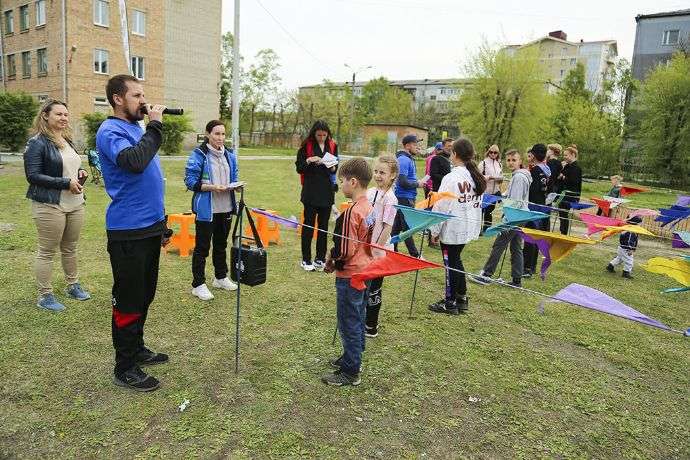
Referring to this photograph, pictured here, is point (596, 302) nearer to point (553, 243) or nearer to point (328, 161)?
point (553, 243)

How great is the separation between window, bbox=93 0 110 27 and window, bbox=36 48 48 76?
3731mm

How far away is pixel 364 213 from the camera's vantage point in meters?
3.23

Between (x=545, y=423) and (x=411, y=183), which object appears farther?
(x=411, y=183)

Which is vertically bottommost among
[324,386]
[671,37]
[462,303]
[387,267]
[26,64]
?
[324,386]

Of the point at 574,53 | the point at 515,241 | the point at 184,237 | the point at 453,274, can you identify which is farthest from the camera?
the point at 574,53

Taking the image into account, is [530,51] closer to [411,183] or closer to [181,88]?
[181,88]

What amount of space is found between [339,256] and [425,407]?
3.96ft

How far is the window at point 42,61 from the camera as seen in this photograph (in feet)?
92.2

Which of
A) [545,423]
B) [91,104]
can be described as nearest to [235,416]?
[545,423]

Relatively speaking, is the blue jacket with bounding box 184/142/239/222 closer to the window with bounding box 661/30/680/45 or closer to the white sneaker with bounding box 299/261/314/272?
the white sneaker with bounding box 299/261/314/272

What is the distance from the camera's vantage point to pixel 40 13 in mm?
27953

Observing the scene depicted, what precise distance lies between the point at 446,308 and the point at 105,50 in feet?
98.2

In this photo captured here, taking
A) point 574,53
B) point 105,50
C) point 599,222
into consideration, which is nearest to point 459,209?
point 599,222

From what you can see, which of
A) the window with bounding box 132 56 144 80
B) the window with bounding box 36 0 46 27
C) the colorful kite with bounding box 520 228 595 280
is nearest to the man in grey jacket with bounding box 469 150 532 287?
the colorful kite with bounding box 520 228 595 280
